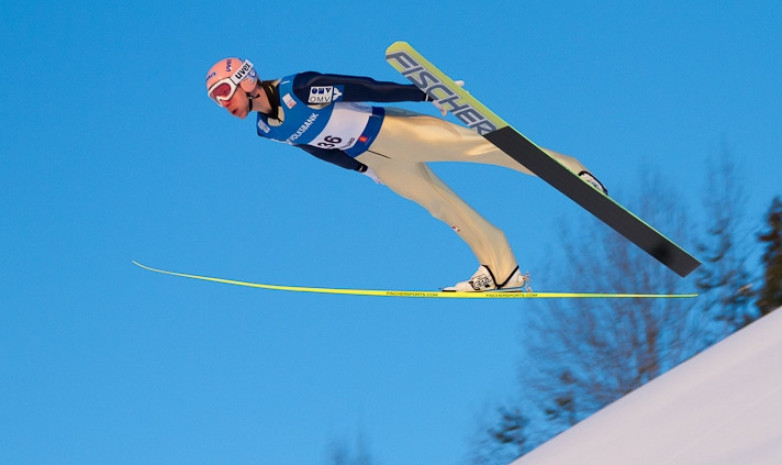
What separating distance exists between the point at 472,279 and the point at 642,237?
3.64ft

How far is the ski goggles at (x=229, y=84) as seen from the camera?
5816 millimetres

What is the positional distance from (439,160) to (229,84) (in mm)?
1372

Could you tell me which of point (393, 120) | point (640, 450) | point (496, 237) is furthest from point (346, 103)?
point (640, 450)

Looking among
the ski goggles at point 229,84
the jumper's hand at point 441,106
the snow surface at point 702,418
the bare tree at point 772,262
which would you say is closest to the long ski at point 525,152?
the jumper's hand at point 441,106

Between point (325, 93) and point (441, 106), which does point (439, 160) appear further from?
point (325, 93)

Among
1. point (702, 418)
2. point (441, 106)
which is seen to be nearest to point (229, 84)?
point (441, 106)

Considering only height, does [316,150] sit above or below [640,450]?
above

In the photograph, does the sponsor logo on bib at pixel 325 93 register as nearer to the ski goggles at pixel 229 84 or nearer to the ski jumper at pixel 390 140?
the ski jumper at pixel 390 140

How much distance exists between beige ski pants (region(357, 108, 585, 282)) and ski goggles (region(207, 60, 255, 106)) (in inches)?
35.3

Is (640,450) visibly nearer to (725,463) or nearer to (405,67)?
(725,463)

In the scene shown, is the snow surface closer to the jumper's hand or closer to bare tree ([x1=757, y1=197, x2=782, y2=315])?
the jumper's hand

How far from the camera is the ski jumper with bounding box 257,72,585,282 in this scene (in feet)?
18.9

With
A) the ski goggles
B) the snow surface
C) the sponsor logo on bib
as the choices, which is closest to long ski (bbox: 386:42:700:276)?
the sponsor logo on bib

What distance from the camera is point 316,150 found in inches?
252
